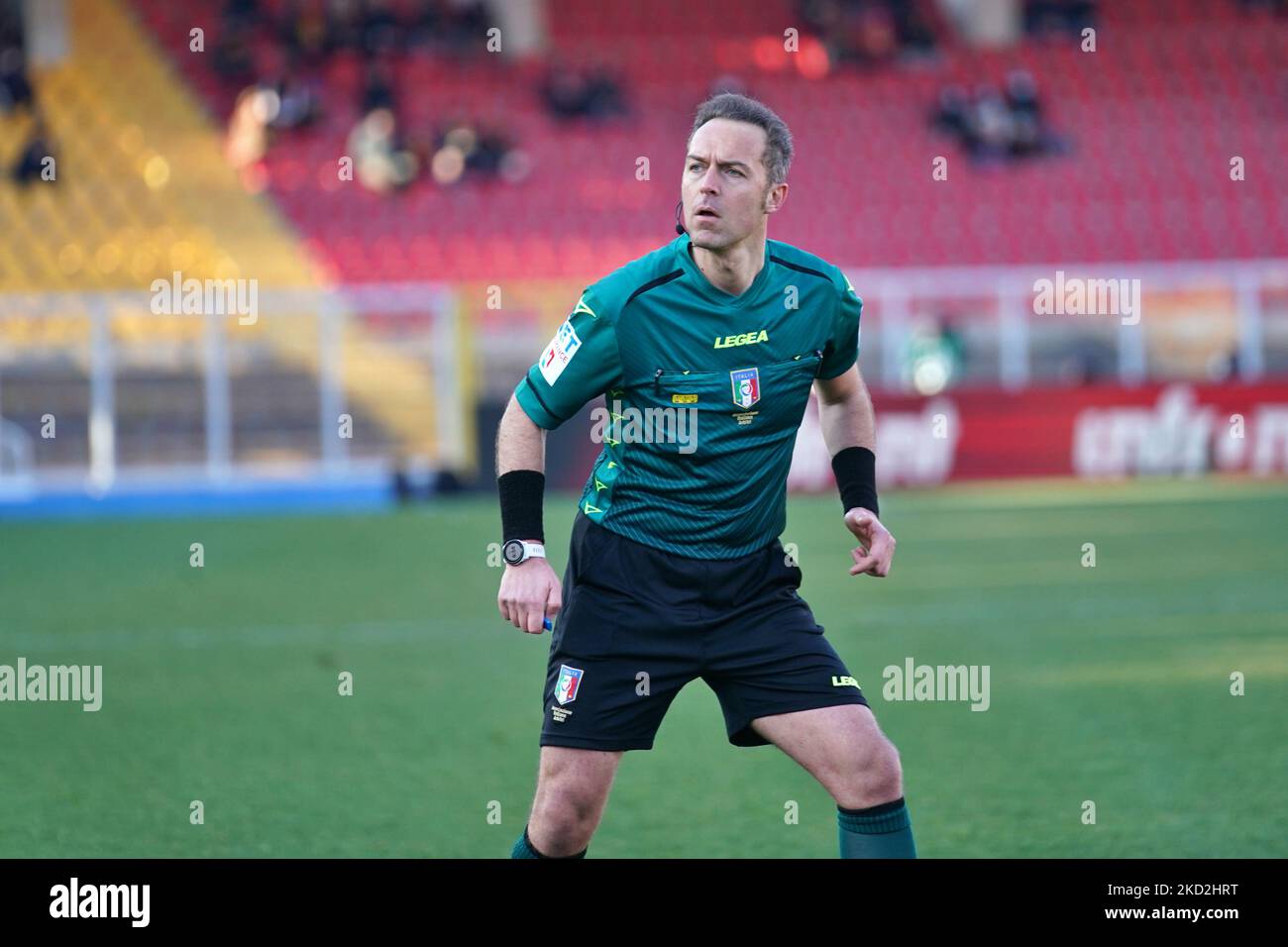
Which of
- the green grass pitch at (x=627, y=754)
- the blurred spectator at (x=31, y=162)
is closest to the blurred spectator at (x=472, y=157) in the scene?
the blurred spectator at (x=31, y=162)

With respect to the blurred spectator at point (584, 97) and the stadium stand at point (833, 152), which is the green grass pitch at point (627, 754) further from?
the blurred spectator at point (584, 97)

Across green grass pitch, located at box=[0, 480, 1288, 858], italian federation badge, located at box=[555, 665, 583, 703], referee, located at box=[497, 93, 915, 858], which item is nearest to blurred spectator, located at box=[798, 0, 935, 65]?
green grass pitch, located at box=[0, 480, 1288, 858]

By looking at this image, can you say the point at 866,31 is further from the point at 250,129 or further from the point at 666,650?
the point at 666,650

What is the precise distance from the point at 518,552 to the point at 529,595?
125mm

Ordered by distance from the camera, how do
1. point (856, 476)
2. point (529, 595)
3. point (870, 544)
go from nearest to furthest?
point (529, 595)
point (870, 544)
point (856, 476)

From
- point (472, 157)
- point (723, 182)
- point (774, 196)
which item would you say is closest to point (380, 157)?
point (472, 157)

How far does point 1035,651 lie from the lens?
917cm

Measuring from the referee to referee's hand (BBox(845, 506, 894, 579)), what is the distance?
1 centimetres

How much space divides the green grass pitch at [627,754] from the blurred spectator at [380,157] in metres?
11.5

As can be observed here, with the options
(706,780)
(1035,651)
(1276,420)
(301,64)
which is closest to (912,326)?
(1276,420)

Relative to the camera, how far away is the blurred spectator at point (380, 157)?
83.5ft

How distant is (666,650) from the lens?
4.04m
